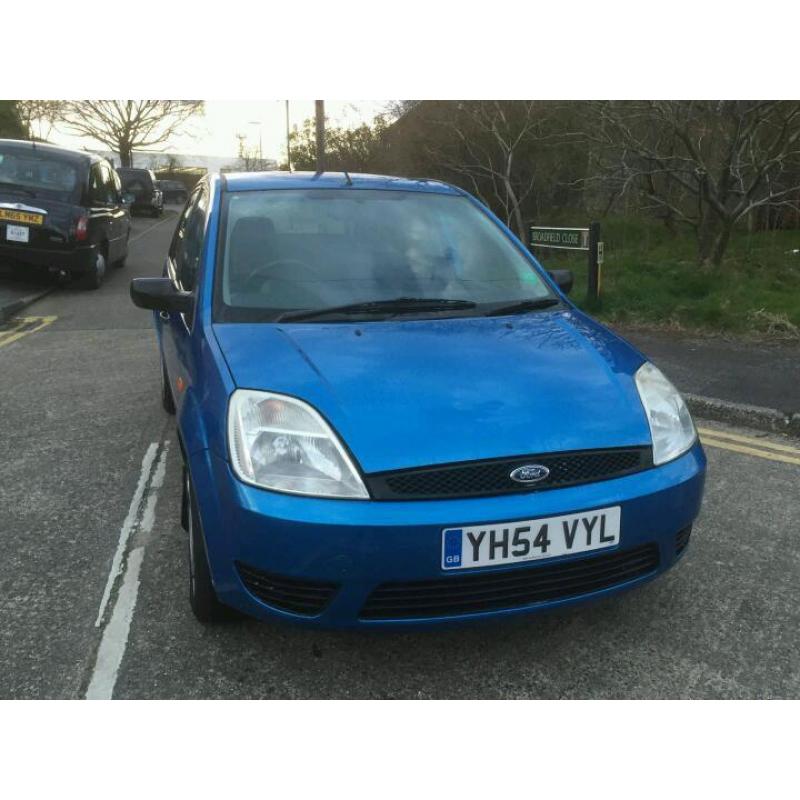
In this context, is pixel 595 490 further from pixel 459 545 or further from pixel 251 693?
pixel 251 693

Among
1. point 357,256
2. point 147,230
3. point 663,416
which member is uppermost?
point 357,256

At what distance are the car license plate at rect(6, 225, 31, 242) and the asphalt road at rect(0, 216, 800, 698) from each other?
22.6 feet

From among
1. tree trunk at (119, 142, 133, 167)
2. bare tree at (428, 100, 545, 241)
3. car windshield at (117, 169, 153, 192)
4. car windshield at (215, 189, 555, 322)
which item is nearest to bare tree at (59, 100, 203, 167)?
tree trunk at (119, 142, 133, 167)

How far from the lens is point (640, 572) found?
2.42 m

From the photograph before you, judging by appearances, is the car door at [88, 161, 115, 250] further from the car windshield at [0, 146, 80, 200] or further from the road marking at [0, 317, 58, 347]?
the road marking at [0, 317, 58, 347]

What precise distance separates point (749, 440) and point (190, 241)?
3375 mm

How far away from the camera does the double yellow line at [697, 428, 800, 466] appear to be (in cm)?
445

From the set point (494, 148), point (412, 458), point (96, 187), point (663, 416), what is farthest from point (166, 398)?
point (494, 148)

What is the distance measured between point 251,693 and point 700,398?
3953mm

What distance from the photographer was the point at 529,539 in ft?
7.12

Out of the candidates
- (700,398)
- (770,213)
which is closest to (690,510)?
(700,398)

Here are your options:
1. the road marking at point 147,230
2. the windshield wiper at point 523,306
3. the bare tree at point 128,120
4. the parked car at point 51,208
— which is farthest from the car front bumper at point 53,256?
the bare tree at point 128,120

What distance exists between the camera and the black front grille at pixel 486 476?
214cm

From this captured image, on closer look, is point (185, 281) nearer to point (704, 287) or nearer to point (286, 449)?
point (286, 449)
